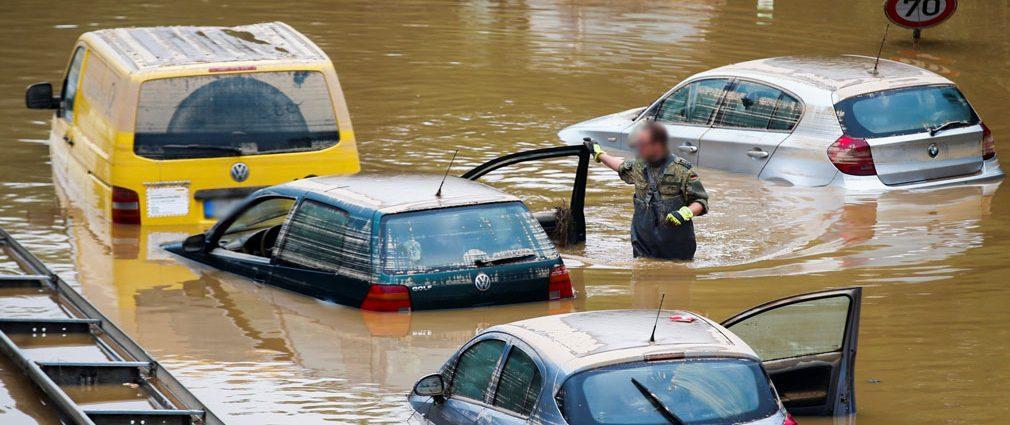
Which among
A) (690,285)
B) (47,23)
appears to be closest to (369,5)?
(47,23)

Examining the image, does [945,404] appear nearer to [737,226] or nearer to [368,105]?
[737,226]

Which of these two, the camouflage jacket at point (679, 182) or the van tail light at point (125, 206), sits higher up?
the camouflage jacket at point (679, 182)

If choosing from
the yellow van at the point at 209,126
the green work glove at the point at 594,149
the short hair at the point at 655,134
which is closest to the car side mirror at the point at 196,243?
the yellow van at the point at 209,126

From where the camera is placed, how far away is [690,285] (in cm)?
1248

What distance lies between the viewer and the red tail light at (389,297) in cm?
Answer: 1098

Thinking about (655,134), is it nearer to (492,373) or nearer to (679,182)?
(679,182)

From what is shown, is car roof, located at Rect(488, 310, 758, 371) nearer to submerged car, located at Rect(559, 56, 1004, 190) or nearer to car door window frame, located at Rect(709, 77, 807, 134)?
submerged car, located at Rect(559, 56, 1004, 190)

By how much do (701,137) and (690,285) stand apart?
172 inches

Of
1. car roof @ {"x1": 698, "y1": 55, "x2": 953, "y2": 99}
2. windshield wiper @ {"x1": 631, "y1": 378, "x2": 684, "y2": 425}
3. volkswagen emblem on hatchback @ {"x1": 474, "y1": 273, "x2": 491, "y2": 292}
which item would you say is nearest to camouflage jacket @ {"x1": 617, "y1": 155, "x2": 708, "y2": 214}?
volkswagen emblem on hatchback @ {"x1": 474, "y1": 273, "x2": 491, "y2": 292}

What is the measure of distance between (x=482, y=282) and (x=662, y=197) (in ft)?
6.56

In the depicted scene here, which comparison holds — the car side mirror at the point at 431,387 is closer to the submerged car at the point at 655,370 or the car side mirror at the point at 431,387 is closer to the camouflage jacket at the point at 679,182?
the submerged car at the point at 655,370

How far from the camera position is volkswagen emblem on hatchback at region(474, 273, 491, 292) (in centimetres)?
1107

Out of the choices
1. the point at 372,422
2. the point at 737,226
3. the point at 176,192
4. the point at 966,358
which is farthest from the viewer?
the point at 737,226

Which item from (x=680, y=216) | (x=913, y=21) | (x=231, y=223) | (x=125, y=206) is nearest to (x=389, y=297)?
(x=231, y=223)
